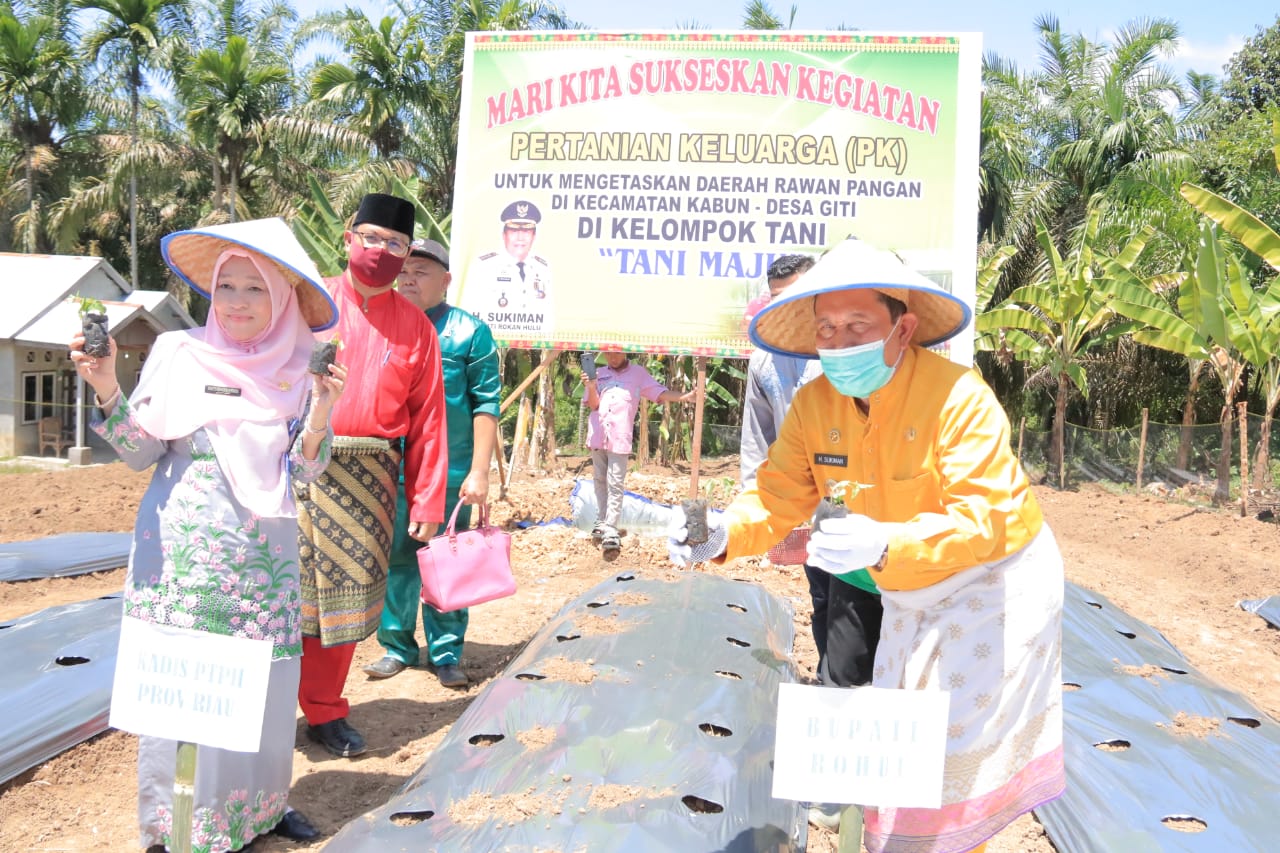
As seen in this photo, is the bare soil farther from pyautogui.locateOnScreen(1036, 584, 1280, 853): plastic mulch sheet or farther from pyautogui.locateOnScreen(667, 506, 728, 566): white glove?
pyautogui.locateOnScreen(667, 506, 728, 566): white glove

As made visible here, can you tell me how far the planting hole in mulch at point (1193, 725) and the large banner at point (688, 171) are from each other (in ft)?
10.5

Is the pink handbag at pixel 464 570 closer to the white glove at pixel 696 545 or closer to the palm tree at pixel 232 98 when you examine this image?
the white glove at pixel 696 545

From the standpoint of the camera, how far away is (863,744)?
1860 mm

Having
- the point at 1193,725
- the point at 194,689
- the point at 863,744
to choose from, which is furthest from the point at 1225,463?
the point at 194,689

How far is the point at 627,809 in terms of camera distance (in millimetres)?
2150

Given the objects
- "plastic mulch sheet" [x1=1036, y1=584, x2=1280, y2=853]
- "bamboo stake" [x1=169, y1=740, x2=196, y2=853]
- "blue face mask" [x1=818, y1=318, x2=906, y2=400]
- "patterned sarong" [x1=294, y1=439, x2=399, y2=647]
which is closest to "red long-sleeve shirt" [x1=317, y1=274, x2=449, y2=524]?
"patterned sarong" [x1=294, y1=439, x2=399, y2=647]

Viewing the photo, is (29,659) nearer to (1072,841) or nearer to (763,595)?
(763,595)

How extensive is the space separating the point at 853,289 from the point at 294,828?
2.10 metres

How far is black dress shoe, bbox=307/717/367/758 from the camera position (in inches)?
129

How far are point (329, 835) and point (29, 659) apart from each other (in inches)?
60.0

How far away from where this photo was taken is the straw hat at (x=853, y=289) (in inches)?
78.3

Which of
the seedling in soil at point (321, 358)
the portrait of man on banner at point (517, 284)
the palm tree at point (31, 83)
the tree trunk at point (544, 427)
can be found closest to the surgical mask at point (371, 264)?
the seedling in soil at point (321, 358)

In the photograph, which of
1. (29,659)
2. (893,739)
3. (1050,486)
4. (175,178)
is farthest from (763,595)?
(175,178)

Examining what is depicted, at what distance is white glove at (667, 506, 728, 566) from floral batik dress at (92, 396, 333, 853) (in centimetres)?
99
